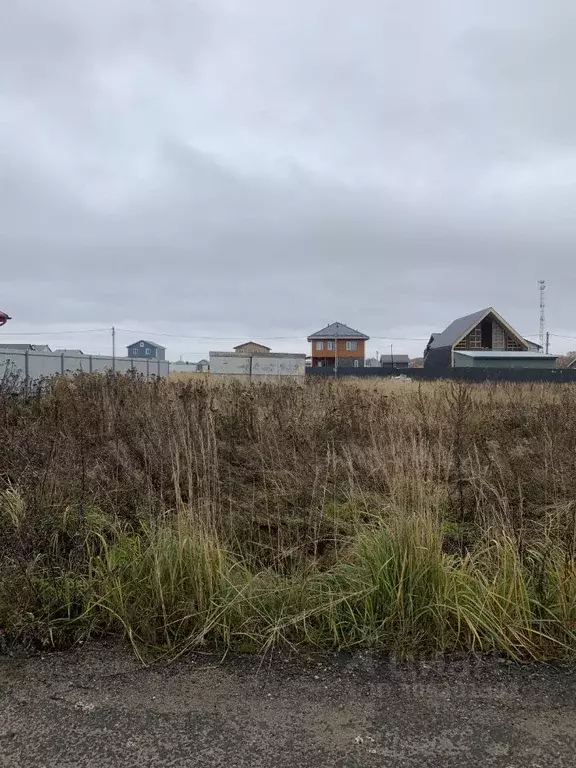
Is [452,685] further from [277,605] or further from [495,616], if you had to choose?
[277,605]

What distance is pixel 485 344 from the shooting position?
55500 mm

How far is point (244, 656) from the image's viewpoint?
256cm

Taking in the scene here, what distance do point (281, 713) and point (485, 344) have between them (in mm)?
57581

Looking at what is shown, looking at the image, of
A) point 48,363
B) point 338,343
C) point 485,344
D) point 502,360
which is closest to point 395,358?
point 338,343

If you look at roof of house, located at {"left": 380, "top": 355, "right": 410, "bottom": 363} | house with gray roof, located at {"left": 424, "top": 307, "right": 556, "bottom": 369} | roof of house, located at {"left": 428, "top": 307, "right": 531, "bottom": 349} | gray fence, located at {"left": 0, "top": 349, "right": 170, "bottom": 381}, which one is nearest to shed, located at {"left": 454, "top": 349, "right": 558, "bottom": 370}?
house with gray roof, located at {"left": 424, "top": 307, "right": 556, "bottom": 369}

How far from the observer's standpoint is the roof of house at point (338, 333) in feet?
240

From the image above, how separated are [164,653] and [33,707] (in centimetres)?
60

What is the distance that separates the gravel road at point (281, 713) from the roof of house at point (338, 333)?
70742 millimetres

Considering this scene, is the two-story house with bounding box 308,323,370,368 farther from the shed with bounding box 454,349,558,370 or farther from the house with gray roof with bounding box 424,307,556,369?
the shed with bounding box 454,349,558,370

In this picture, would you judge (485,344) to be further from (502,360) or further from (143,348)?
(143,348)

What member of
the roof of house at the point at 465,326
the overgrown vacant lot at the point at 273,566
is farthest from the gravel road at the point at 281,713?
the roof of house at the point at 465,326

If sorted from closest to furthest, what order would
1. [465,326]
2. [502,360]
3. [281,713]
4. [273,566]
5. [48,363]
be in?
[281,713]
[273,566]
[48,363]
[502,360]
[465,326]

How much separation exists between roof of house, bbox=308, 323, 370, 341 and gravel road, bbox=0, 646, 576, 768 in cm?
7074

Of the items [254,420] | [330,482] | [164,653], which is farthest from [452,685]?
[254,420]
